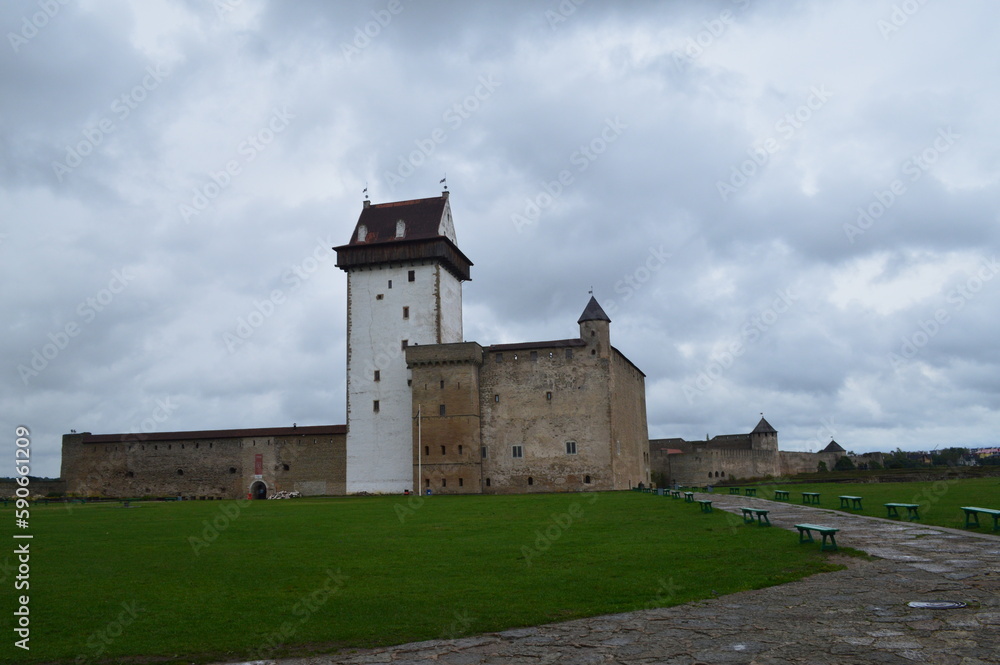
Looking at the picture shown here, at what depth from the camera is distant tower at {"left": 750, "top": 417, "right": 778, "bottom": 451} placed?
→ 72.2 metres

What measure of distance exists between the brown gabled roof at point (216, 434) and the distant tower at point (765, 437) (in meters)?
41.6

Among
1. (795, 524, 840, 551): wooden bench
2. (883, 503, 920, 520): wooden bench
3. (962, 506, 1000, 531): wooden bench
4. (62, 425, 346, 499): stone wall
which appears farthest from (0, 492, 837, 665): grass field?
(62, 425, 346, 499): stone wall

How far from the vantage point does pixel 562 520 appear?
20766 mm

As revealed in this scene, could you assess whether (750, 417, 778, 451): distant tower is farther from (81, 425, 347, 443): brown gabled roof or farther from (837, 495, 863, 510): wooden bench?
(837, 495, 863, 510): wooden bench

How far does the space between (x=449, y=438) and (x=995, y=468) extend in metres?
32.8

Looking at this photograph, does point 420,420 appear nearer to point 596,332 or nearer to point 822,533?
point 596,332

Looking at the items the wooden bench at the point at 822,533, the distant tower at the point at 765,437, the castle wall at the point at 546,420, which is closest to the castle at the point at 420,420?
the castle wall at the point at 546,420

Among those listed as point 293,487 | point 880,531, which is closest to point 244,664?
point 880,531

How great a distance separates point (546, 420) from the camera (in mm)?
46250

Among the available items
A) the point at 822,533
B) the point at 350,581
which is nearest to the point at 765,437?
the point at 822,533

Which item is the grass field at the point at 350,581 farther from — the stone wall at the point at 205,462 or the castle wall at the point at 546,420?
the stone wall at the point at 205,462

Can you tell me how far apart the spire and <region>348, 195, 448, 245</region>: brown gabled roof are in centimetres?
1143

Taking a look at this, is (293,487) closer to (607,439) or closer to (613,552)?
(607,439)

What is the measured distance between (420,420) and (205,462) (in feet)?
54.2
